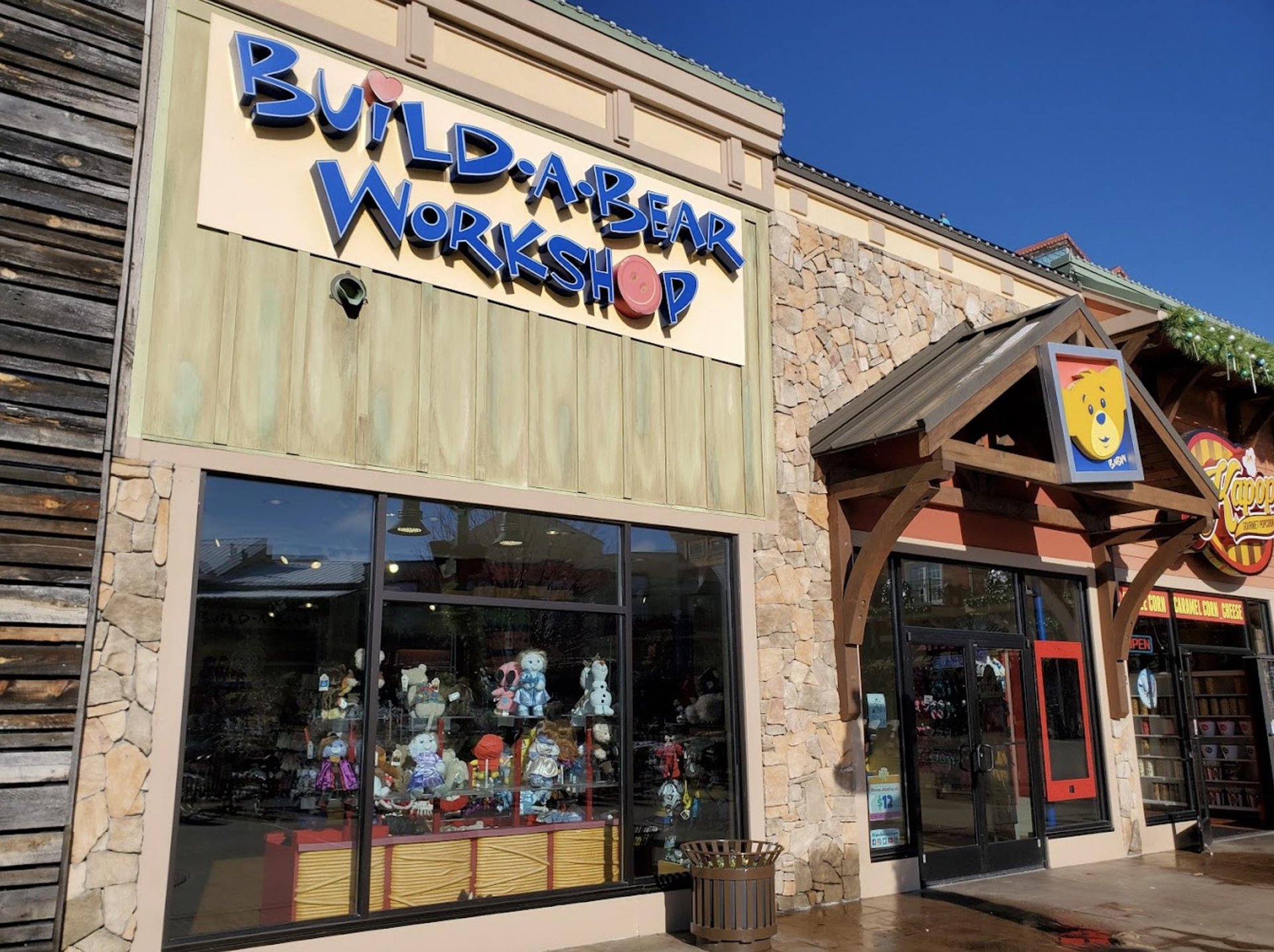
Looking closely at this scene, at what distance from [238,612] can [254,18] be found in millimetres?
4220

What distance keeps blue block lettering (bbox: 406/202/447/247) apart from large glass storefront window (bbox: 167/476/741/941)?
6.56 ft

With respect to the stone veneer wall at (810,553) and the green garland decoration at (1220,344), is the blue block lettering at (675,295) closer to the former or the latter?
the stone veneer wall at (810,553)

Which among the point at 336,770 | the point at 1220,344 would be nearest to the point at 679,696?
the point at 336,770

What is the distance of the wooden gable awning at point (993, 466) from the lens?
9.22 meters

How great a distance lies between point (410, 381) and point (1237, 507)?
41.3 ft

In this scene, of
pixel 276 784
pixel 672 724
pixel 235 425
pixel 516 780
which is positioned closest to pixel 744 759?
pixel 672 724

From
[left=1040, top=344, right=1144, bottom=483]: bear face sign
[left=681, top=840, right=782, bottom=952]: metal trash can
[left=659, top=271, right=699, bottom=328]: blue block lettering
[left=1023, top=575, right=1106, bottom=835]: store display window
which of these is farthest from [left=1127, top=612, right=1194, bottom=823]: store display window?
[left=659, top=271, right=699, bottom=328]: blue block lettering

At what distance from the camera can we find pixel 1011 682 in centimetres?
1159

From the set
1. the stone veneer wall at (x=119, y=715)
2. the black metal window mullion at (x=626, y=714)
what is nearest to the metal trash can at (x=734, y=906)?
the black metal window mullion at (x=626, y=714)

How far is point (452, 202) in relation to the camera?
8.23 m

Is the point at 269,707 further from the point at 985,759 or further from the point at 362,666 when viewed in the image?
the point at 985,759

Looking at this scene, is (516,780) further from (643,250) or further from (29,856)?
(643,250)

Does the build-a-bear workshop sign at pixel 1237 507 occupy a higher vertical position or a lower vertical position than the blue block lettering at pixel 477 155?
lower

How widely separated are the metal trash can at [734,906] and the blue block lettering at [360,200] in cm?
533
